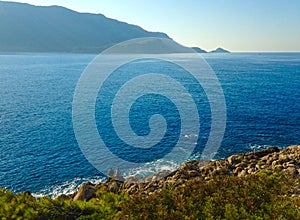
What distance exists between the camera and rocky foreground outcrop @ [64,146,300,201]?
35.4m

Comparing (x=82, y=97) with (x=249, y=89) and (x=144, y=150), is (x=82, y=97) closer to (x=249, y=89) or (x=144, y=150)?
(x=144, y=150)

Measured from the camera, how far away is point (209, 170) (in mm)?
39312

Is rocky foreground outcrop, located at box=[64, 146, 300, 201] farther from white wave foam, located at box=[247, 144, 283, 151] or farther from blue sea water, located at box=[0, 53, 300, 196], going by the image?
white wave foam, located at box=[247, 144, 283, 151]

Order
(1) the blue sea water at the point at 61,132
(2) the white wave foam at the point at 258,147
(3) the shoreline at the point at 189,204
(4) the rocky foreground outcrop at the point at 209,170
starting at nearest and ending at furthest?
(3) the shoreline at the point at 189,204 < (4) the rocky foreground outcrop at the point at 209,170 < (1) the blue sea water at the point at 61,132 < (2) the white wave foam at the point at 258,147

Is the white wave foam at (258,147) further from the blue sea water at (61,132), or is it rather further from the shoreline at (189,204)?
the shoreline at (189,204)

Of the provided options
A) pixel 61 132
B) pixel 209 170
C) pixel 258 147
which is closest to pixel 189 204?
pixel 209 170

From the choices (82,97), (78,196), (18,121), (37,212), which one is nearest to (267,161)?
(78,196)

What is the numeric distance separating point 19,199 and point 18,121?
181 ft

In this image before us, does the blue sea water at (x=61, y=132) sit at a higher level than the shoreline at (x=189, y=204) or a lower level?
lower

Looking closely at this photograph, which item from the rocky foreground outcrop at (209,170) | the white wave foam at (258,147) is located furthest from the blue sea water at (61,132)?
the rocky foreground outcrop at (209,170)

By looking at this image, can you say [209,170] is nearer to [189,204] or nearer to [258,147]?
[258,147]

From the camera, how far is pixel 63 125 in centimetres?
6544

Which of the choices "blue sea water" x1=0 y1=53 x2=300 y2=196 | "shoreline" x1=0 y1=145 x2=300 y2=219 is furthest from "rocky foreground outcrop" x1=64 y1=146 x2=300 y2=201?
"shoreline" x1=0 y1=145 x2=300 y2=219

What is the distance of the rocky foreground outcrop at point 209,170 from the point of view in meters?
35.4
